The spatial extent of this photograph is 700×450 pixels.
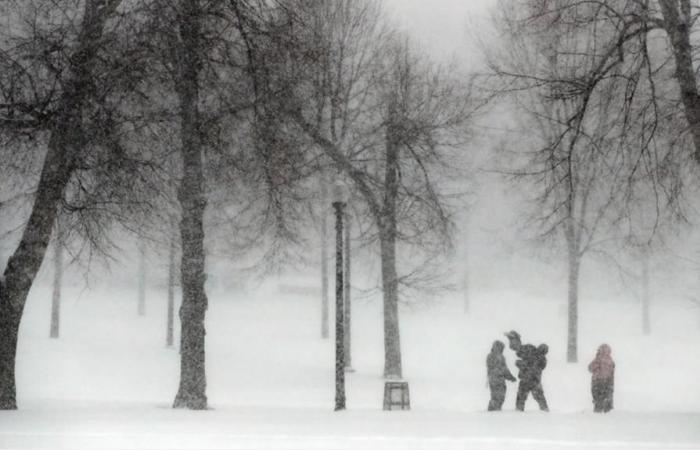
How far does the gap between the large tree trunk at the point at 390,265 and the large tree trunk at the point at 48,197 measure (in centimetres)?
971

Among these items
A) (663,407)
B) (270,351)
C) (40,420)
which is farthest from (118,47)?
(270,351)

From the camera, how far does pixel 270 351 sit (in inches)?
1062

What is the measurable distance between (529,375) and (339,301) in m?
4.34

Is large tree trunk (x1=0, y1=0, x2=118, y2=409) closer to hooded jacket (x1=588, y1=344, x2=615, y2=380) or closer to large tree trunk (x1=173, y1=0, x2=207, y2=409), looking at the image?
large tree trunk (x1=173, y1=0, x2=207, y2=409)

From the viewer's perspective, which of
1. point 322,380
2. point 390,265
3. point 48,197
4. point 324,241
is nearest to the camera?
point 48,197

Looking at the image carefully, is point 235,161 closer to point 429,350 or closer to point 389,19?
point 389,19

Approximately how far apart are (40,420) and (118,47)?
5691 millimetres

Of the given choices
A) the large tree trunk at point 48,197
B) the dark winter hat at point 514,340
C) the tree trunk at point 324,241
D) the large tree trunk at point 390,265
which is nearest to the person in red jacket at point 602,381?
the dark winter hat at point 514,340

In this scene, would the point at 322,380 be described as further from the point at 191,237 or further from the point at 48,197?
the point at 48,197

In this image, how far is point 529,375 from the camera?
15023 millimetres

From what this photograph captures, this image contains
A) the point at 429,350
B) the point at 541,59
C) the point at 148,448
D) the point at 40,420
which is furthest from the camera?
the point at 429,350

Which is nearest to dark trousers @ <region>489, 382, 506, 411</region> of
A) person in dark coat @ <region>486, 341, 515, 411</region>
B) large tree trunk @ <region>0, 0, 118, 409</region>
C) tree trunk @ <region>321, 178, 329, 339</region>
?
person in dark coat @ <region>486, 341, 515, 411</region>

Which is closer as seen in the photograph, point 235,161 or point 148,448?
point 148,448

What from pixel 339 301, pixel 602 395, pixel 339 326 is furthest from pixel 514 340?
pixel 339 301
